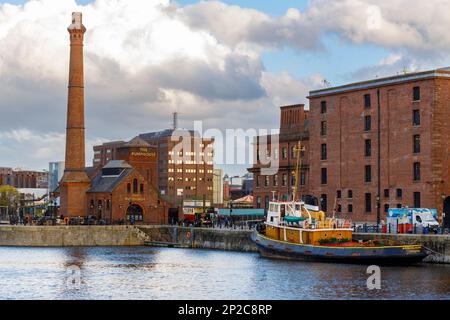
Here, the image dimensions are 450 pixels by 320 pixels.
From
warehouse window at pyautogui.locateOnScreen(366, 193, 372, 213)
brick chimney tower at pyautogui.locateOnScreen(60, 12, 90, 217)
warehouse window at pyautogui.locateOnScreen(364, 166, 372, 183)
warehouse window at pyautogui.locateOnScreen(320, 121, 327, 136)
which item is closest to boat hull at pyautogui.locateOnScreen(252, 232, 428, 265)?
warehouse window at pyautogui.locateOnScreen(366, 193, 372, 213)

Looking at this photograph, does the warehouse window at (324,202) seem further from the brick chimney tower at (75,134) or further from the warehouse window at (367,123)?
the brick chimney tower at (75,134)

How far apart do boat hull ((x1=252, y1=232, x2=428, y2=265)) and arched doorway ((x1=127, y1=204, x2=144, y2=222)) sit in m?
49.0

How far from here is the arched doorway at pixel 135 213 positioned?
129500mm

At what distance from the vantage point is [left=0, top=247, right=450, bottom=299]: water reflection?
55938mm

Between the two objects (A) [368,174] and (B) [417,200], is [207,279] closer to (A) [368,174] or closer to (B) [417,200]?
(B) [417,200]

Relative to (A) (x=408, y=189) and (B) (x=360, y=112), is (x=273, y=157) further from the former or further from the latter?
(A) (x=408, y=189)

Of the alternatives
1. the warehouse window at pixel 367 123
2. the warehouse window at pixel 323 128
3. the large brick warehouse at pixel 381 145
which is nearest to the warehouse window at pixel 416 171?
the large brick warehouse at pixel 381 145

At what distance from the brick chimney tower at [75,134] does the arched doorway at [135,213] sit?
6136 mm

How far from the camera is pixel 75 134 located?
12450 centimetres

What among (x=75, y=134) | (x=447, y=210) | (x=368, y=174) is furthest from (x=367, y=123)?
(x=75, y=134)

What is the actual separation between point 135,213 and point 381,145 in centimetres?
4498

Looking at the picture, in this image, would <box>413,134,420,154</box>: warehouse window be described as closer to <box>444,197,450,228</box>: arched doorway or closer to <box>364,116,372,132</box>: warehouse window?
<box>444,197,450,228</box>: arched doorway
